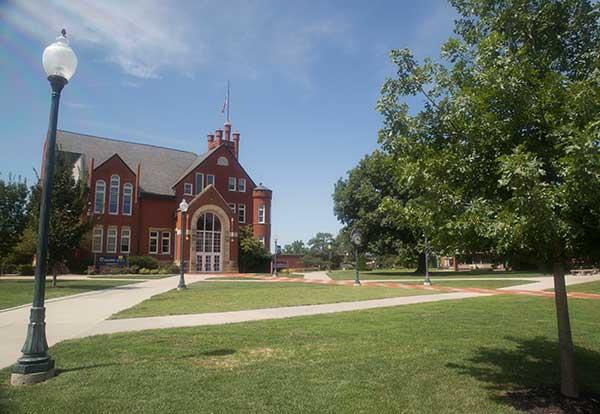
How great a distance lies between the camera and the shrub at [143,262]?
45247 millimetres

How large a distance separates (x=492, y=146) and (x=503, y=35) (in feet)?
4.67

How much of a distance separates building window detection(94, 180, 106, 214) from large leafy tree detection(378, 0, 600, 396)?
4588 cm

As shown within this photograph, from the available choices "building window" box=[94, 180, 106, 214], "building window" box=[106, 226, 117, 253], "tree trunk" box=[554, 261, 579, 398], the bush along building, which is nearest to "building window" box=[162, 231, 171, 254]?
the bush along building

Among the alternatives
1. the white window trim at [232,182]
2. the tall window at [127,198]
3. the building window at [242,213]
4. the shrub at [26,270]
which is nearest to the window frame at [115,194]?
the tall window at [127,198]

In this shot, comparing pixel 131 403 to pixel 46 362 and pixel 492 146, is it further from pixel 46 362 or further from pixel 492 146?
pixel 492 146

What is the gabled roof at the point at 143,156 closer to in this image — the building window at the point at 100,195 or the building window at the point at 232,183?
the building window at the point at 100,195

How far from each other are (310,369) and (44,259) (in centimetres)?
420

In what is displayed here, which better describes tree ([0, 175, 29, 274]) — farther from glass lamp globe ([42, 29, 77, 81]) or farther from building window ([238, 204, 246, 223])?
glass lamp globe ([42, 29, 77, 81])

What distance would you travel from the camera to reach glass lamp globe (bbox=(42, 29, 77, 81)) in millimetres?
6832

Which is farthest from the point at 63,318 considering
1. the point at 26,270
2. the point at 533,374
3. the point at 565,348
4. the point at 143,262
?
the point at 143,262

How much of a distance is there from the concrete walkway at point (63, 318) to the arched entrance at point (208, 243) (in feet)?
103

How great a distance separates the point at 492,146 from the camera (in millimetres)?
5297

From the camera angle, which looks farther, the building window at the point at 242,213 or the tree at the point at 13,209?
the building window at the point at 242,213

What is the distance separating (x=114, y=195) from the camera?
4800cm
